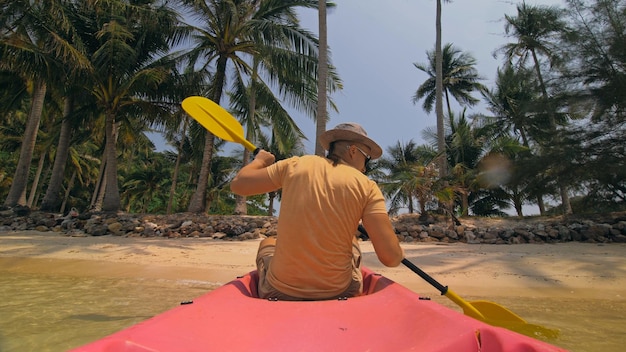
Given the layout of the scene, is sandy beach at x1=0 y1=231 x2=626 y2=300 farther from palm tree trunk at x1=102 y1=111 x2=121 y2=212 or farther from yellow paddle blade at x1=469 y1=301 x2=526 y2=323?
palm tree trunk at x1=102 y1=111 x2=121 y2=212

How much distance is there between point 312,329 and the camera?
145 cm

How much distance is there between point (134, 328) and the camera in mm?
1238

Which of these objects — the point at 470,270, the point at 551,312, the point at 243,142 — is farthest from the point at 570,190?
the point at 243,142

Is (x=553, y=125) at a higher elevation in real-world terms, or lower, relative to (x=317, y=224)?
higher

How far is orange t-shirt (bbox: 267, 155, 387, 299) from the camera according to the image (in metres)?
1.89

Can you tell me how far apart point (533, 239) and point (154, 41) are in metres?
15.0

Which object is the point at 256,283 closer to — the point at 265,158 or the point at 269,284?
the point at 269,284

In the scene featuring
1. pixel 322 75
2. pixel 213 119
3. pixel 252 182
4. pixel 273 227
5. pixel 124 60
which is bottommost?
pixel 273 227

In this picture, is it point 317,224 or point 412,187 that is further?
point 412,187

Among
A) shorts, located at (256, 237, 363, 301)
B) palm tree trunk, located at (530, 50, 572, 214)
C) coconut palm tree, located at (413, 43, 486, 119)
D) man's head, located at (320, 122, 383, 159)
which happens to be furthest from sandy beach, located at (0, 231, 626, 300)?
coconut palm tree, located at (413, 43, 486, 119)

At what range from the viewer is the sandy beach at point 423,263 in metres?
5.64

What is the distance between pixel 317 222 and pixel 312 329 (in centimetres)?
57

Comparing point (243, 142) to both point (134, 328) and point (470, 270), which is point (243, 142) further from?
point (470, 270)

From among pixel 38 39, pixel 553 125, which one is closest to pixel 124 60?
pixel 38 39
